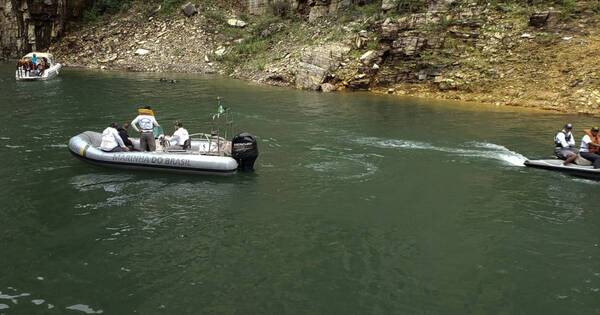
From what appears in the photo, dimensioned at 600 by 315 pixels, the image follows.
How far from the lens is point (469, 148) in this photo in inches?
770

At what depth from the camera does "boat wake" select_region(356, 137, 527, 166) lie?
18234mm

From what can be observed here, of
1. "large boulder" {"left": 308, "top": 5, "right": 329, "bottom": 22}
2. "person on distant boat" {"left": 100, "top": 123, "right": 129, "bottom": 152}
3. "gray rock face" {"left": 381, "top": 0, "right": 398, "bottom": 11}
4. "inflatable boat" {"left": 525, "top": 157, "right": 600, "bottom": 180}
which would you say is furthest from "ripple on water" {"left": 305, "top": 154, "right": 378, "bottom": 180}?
"large boulder" {"left": 308, "top": 5, "right": 329, "bottom": 22}

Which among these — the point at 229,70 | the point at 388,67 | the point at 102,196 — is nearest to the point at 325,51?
the point at 388,67

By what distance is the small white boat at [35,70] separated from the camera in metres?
35.5

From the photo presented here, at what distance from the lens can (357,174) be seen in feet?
53.3

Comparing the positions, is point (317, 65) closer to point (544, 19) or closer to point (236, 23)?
point (544, 19)

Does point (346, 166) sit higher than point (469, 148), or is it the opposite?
point (469, 148)

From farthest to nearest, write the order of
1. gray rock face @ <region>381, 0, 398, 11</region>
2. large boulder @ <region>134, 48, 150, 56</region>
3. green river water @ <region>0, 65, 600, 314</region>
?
large boulder @ <region>134, 48, 150, 56</region> → gray rock face @ <region>381, 0, 398, 11</region> → green river water @ <region>0, 65, 600, 314</region>

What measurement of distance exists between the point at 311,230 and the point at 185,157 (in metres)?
5.39

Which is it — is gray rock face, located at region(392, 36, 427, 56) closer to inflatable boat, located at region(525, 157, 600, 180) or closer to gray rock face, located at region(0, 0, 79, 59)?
inflatable boat, located at region(525, 157, 600, 180)

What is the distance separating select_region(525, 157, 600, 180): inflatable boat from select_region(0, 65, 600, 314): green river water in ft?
0.88

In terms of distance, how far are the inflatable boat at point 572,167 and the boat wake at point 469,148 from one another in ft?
2.03

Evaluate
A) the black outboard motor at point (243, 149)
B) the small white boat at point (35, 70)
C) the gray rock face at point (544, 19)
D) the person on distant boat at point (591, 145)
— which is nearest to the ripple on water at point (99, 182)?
the black outboard motor at point (243, 149)

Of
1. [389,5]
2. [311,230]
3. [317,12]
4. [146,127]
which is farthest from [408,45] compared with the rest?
[311,230]
